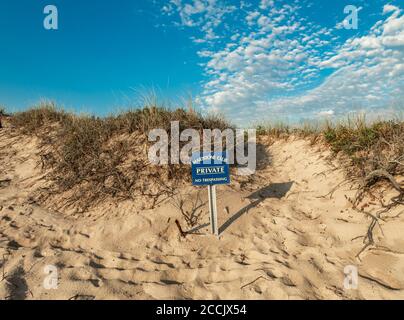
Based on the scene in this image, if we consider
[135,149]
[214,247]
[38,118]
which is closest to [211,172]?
[214,247]

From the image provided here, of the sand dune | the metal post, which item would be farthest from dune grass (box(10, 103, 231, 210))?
the metal post

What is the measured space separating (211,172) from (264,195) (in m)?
1.83

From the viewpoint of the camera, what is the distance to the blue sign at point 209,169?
4.56m

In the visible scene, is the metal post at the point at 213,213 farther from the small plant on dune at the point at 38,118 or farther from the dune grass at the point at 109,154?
the small plant on dune at the point at 38,118

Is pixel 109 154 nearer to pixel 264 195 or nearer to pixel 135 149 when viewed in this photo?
pixel 135 149

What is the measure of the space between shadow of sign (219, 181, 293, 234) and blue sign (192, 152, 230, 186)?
0.78 meters

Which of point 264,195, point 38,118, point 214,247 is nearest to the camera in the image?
point 214,247

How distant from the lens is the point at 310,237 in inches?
180

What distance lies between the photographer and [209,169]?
461 centimetres

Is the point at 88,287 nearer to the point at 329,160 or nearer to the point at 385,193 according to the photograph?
the point at 385,193

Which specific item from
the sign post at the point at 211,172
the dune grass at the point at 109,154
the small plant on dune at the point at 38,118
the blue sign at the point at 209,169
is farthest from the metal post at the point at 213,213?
the small plant on dune at the point at 38,118

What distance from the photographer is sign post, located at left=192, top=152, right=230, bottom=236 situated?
15.0 feet

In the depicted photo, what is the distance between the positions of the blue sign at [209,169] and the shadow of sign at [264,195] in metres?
0.78
